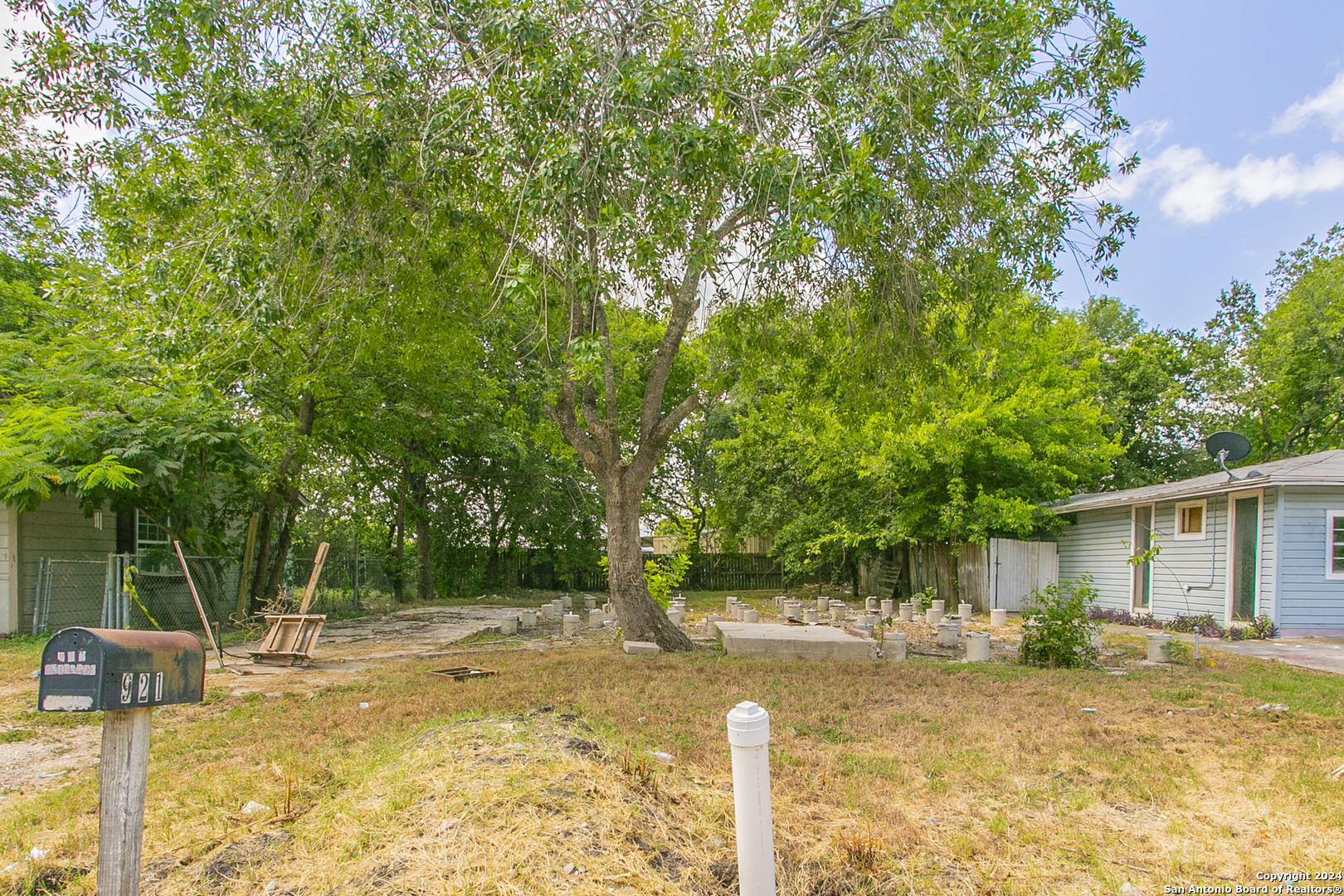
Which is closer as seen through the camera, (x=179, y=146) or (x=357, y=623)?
(x=179, y=146)

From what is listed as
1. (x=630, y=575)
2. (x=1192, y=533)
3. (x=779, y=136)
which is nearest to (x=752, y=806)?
(x=779, y=136)

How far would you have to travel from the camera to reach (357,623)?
15797mm

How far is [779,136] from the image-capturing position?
23.5 ft

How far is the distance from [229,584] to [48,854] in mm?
13793

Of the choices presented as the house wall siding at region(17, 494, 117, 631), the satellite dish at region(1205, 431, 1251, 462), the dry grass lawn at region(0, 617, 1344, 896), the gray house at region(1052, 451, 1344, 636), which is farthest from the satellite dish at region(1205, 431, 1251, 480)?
the house wall siding at region(17, 494, 117, 631)

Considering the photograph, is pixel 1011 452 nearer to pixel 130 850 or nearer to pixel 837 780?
pixel 837 780

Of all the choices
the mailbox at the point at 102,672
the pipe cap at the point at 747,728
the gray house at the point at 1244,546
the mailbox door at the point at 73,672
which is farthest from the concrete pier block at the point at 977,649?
the mailbox door at the point at 73,672

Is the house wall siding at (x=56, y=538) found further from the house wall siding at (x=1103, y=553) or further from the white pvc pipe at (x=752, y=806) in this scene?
the house wall siding at (x=1103, y=553)

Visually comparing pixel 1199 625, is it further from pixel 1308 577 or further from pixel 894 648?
pixel 894 648

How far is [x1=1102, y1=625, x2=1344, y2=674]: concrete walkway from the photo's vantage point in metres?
10.3

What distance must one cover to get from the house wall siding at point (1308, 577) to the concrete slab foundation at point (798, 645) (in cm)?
807

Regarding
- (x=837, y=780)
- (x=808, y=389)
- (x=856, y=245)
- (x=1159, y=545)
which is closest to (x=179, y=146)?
(x=856, y=245)

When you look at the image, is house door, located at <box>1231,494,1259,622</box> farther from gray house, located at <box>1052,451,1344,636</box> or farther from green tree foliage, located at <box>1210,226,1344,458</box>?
green tree foliage, located at <box>1210,226,1344,458</box>

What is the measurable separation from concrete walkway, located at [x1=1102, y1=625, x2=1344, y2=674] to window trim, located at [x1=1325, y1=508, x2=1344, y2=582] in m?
1.03
